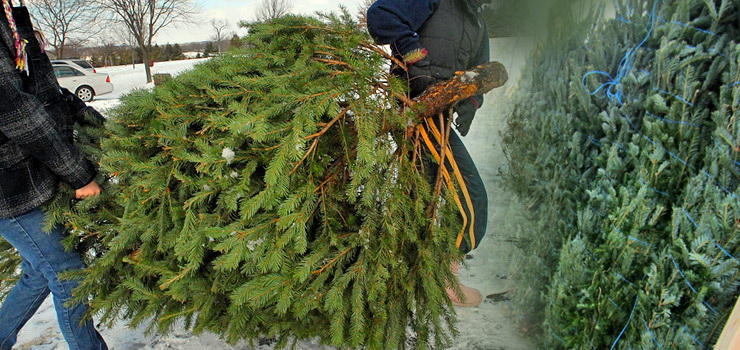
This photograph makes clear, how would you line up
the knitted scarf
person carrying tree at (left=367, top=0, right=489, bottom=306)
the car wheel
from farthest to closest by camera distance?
the car wheel → person carrying tree at (left=367, top=0, right=489, bottom=306) → the knitted scarf

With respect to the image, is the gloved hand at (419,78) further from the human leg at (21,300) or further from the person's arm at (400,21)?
the human leg at (21,300)

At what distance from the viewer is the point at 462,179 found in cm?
201

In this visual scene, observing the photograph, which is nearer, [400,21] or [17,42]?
[17,42]

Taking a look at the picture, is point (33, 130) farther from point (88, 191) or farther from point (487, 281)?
point (487, 281)

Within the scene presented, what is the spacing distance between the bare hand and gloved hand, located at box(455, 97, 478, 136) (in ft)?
5.65

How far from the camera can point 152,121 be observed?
176cm

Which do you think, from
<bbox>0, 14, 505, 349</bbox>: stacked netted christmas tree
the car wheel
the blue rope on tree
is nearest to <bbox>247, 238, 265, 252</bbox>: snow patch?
<bbox>0, 14, 505, 349</bbox>: stacked netted christmas tree

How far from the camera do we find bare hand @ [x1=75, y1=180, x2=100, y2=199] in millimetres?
1893

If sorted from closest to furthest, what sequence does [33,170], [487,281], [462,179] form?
[33,170], [462,179], [487,281]

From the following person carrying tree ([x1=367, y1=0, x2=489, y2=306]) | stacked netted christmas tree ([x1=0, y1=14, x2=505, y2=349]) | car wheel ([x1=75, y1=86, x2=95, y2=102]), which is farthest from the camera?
car wheel ([x1=75, y1=86, x2=95, y2=102])

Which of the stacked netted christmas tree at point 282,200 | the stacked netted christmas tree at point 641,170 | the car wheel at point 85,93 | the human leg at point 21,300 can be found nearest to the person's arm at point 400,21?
the stacked netted christmas tree at point 282,200

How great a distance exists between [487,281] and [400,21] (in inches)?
59.9

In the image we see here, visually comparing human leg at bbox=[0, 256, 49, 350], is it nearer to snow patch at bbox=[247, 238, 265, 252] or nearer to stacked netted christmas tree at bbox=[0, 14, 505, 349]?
stacked netted christmas tree at bbox=[0, 14, 505, 349]

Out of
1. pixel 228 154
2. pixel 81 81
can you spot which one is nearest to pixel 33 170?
pixel 228 154
